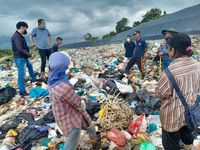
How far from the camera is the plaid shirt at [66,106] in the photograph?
130 inches

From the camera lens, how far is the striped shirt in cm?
284

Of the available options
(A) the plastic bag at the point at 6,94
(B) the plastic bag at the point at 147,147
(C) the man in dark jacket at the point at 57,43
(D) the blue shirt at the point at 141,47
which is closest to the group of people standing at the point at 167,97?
(B) the plastic bag at the point at 147,147

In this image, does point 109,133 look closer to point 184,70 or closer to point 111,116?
point 111,116

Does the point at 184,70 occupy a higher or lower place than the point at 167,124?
higher

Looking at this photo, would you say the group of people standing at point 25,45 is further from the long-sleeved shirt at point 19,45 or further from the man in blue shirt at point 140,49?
the man in blue shirt at point 140,49

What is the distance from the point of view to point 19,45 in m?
7.03

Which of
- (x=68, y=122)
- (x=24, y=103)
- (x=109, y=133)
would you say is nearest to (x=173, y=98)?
(x=68, y=122)

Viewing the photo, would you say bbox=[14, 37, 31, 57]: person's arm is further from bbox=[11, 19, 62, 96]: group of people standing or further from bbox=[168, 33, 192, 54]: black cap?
bbox=[168, 33, 192, 54]: black cap

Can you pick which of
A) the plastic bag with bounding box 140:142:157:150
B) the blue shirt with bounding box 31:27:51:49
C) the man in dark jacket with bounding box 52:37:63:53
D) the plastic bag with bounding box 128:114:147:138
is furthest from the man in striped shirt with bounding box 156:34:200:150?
the man in dark jacket with bounding box 52:37:63:53

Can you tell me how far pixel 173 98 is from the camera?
9.45 ft

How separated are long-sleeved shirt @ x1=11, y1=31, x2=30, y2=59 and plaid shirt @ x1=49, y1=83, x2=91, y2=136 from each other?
12.9ft

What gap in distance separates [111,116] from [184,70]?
7.17ft

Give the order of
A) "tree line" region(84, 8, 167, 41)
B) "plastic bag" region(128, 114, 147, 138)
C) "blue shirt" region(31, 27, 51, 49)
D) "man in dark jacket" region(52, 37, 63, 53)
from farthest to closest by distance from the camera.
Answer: "tree line" region(84, 8, 167, 41) → "man in dark jacket" region(52, 37, 63, 53) → "blue shirt" region(31, 27, 51, 49) → "plastic bag" region(128, 114, 147, 138)

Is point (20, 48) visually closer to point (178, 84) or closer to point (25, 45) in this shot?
point (25, 45)
